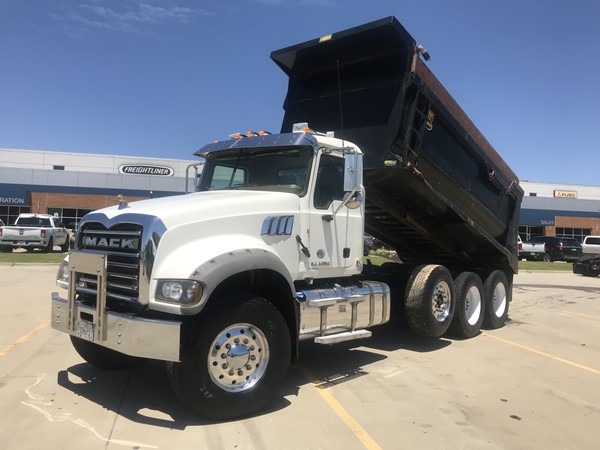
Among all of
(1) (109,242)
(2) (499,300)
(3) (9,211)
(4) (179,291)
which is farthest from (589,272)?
(3) (9,211)

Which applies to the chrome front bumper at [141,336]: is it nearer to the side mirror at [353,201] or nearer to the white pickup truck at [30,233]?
the side mirror at [353,201]

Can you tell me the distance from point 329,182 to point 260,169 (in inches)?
32.0

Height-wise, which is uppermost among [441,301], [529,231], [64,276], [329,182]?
[529,231]

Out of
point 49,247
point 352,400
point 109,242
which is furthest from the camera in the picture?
point 49,247

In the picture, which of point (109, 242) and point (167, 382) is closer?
point (109, 242)

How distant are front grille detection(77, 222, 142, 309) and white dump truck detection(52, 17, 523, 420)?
0.05ft

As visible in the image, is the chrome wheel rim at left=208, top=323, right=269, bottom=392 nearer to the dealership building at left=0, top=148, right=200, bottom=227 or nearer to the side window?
the side window

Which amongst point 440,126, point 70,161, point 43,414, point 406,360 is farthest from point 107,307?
point 70,161

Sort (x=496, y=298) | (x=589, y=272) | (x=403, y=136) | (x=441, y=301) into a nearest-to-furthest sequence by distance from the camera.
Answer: (x=403, y=136)
(x=441, y=301)
(x=496, y=298)
(x=589, y=272)

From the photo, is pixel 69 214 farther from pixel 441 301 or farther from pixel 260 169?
pixel 260 169

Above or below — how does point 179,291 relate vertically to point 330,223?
below

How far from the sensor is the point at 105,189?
135ft

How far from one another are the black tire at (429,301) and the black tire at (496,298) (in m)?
1.42

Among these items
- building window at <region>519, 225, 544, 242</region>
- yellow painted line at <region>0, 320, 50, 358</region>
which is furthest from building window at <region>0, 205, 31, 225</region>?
building window at <region>519, 225, 544, 242</region>
